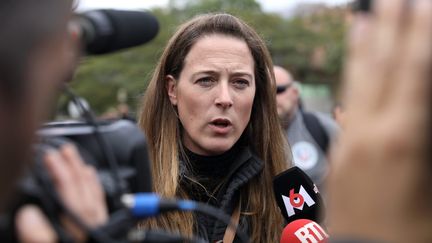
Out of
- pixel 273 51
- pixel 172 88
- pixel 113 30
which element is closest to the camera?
pixel 113 30

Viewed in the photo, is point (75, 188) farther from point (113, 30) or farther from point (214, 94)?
point (214, 94)

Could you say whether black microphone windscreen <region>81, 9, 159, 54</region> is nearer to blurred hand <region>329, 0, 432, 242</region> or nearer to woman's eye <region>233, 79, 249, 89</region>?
blurred hand <region>329, 0, 432, 242</region>

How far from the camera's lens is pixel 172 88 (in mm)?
3066

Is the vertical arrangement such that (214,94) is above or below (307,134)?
above

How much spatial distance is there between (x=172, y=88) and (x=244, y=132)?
13.9 inches

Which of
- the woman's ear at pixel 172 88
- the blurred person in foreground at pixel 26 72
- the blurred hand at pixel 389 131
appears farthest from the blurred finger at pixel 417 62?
the woman's ear at pixel 172 88

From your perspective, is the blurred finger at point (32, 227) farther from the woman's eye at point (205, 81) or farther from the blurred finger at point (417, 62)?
the woman's eye at point (205, 81)

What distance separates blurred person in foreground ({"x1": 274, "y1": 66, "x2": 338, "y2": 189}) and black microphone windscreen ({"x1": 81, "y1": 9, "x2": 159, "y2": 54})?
14.1ft

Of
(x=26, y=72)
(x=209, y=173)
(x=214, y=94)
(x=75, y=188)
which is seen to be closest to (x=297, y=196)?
(x=209, y=173)

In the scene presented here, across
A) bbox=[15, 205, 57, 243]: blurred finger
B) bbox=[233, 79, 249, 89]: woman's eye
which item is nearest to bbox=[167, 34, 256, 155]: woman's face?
bbox=[233, 79, 249, 89]: woman's eye

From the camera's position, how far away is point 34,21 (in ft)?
2.93

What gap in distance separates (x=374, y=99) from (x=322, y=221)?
1719 mm

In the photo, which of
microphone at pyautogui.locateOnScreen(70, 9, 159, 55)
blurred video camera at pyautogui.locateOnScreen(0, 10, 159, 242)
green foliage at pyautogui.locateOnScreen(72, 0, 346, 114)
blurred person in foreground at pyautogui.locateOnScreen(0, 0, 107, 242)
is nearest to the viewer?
blurred person in foreground at pyautogui.locateOnScreen(0, 0, 107, 242)

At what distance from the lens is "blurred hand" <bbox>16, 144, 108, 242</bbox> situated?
113 centimetres
